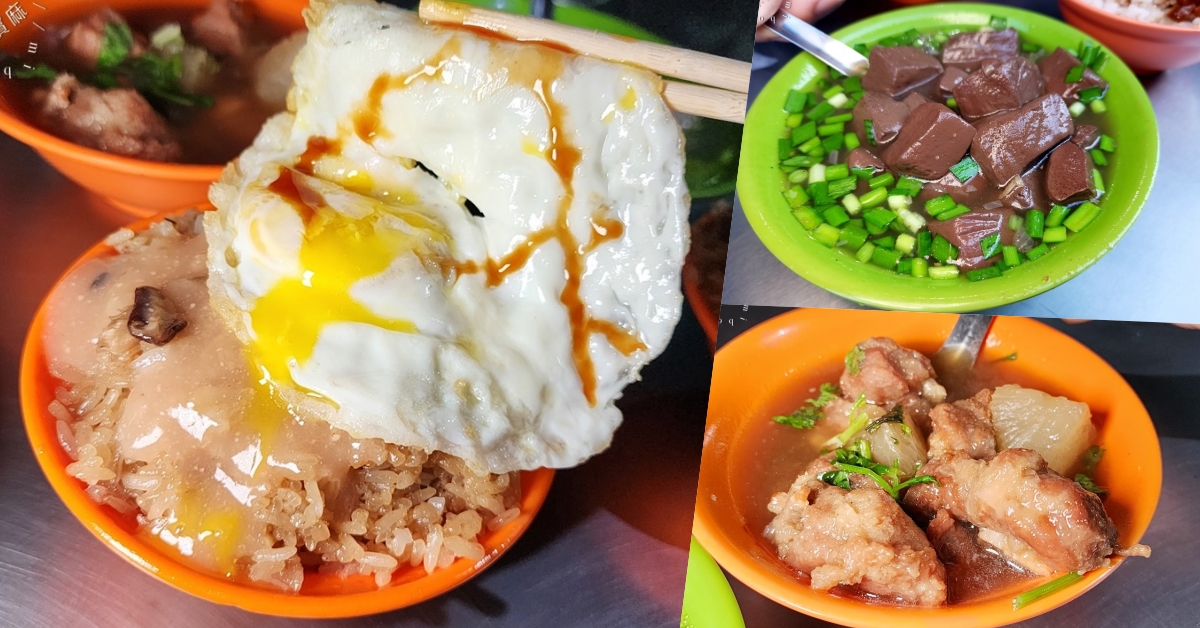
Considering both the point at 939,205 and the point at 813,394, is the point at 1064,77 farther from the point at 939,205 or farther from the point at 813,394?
the point at 813,394

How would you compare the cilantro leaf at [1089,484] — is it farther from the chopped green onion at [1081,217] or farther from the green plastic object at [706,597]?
the green plastic object at [706,597]

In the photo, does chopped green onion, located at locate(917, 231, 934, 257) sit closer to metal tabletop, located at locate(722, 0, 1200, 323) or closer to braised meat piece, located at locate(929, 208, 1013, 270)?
braised meat piece, located at locate(929, 208, 1013, 270)

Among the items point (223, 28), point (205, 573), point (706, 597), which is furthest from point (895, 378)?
point (223, 28)

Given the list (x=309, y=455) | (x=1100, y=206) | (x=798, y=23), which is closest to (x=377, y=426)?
(x=309, y=455)

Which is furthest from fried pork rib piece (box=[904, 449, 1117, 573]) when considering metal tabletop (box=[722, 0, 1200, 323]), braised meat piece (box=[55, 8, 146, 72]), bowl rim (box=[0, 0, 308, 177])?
braised meat piece (box=[55, 8, 146, 72])

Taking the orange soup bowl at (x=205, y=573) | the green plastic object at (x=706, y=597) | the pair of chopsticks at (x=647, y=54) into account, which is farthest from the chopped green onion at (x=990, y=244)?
the orange soup bowl at (x=205, y=573)
